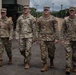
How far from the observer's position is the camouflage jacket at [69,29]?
11.3 m

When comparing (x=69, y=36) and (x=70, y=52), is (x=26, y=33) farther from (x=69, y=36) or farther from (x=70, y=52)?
(x=70, y=52)

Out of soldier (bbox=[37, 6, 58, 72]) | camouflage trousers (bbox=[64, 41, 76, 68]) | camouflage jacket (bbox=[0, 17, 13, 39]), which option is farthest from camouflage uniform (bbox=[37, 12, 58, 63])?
camouflage jacket (bbox=[0, 17, 13, 39])

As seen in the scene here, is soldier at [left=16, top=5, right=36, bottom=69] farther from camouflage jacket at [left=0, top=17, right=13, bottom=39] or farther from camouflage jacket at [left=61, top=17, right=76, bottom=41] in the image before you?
camouflage jacket at [left=61, top=17, right=76, bottom=41]

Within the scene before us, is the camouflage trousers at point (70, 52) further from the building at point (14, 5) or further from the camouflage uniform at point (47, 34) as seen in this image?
the building at point (14, 5)

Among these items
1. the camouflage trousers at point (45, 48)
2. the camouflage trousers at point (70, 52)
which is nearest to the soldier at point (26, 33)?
the camouflage trousers at point (45, 48)

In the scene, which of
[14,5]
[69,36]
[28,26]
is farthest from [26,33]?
[14,5]

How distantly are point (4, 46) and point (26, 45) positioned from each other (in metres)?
1.04

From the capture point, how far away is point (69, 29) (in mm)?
11359

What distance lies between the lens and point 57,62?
45.0 ft

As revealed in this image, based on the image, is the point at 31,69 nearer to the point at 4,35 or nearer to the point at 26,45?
the point at 26,45

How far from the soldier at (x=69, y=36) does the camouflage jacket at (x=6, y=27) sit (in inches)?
82.5

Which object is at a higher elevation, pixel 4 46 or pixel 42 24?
pixel 42 24

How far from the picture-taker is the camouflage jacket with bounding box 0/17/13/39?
12461 mm

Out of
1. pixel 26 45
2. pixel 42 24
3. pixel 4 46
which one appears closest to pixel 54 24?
pixel 42 24
